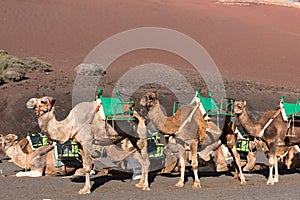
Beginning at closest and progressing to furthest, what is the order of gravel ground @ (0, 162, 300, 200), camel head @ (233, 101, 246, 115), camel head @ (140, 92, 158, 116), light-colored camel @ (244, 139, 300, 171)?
gravel ground @ (0, 162, 300, 200)
camel head @ (140, 92, 158, 116)
camel head @ (233, 101, 246, 115)
light-colored camel @ (244, 139, 300, 171)

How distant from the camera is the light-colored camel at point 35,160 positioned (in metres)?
13.2

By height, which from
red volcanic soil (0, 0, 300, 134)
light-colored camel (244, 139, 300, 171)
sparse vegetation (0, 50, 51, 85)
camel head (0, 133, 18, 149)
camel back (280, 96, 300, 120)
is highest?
red volcanic soil (0, 0, 300, 134)

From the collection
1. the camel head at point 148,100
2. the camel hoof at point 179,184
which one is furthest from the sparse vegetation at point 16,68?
the camel head at point 148,100

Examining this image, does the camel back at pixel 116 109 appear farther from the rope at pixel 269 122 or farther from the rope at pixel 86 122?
the rope at pixel 269 122

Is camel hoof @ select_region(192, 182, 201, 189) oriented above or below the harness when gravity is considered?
below

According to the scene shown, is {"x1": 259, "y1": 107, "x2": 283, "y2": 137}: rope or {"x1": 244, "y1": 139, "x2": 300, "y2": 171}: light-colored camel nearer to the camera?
{"x1": 259, "y1": 107, "x2": 283, "y2": 137}: rope

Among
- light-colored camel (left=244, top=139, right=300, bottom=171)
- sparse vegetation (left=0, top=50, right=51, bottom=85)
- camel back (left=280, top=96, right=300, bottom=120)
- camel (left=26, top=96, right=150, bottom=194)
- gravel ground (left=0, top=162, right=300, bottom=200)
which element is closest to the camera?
gravel ground (left=0, top=162, right=300, bottom=200)

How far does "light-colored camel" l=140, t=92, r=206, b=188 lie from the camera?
11298 mm

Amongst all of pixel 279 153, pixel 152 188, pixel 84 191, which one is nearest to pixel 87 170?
pixel 84 191

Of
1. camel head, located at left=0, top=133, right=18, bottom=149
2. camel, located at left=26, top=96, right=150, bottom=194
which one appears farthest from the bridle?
camel head, located at left=0, top=133, right=18, bottom=149

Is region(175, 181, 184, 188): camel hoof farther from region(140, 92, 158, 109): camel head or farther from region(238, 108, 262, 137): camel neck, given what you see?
region(238, 108, 262, 137): camel neck

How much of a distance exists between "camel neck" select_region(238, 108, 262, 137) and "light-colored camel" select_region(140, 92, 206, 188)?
1.00 metres

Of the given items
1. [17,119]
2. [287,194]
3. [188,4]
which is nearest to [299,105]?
[287,194]

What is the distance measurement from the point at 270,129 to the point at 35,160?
19.5ft
